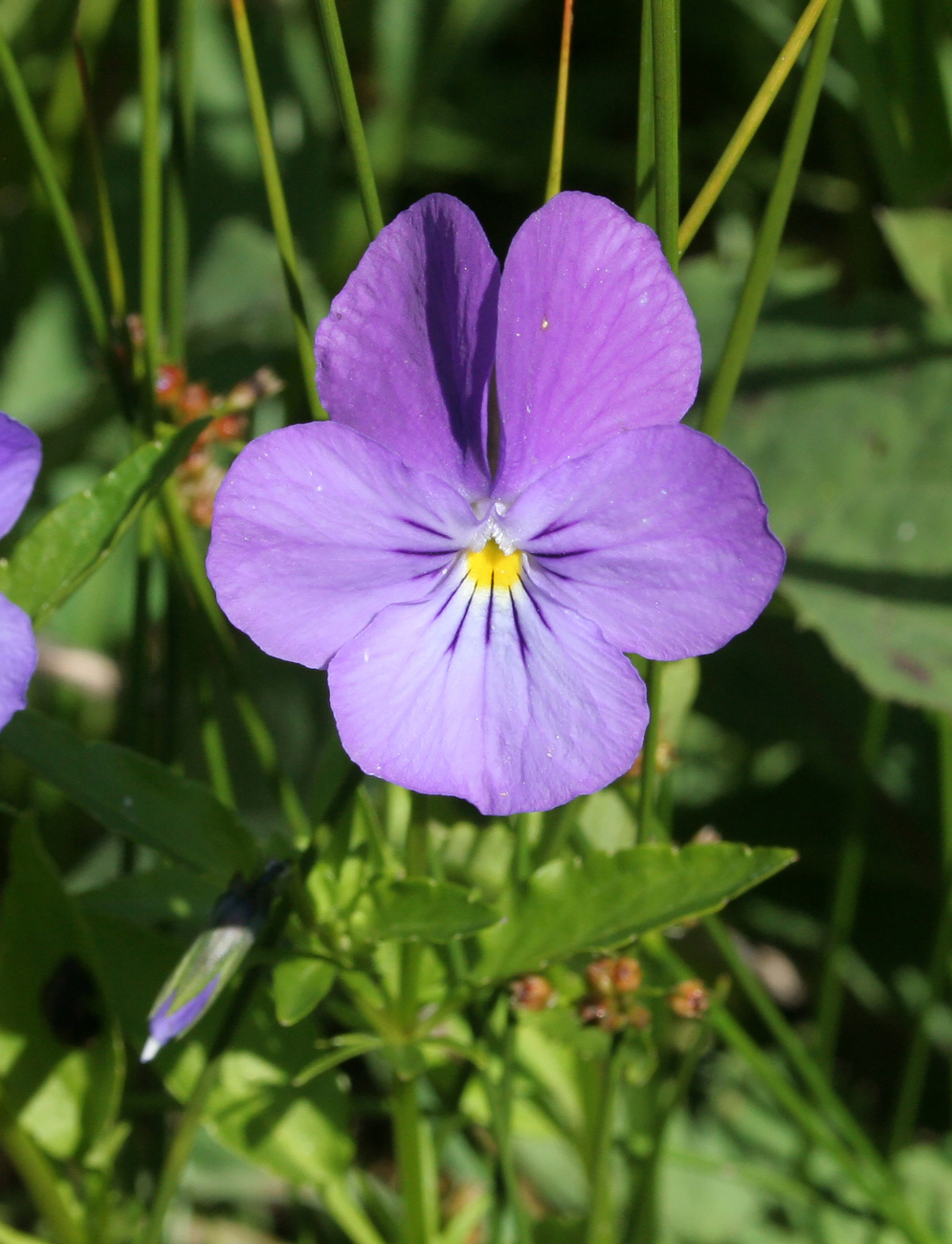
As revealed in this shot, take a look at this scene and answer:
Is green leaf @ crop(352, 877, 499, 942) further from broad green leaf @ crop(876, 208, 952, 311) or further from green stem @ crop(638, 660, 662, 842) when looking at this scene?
broad green leaf @ crop(876, 208, 952, 311)

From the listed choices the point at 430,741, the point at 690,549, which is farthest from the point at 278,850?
the point at 690,549

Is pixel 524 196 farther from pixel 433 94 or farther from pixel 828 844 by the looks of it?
pixel 828 844

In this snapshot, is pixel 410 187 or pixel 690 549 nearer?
pixel 690 549

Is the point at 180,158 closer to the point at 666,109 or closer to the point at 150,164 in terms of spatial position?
the point at 150,164

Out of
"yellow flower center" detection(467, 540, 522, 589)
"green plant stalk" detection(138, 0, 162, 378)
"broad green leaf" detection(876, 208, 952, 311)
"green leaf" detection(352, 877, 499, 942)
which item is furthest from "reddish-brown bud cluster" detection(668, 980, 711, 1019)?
"broad green leaf" detection(876, 208, 952, 311)

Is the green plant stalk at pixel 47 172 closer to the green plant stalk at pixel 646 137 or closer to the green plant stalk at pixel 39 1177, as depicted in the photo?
the green plant stalk at pixel 646 137
